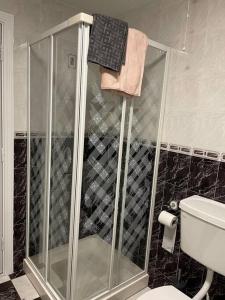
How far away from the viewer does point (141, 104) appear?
1689 millimetres

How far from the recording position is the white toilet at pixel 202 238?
50.4 inches

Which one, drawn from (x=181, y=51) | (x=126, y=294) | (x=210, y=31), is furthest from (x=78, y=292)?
(x=210, y=31)

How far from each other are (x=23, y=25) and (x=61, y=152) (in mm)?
1036

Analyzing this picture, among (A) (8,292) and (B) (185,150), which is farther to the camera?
(A) (8,292)

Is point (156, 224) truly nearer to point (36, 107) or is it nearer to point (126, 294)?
point (126, 294)

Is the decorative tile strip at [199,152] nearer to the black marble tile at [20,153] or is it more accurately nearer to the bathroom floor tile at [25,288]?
the black marble tile at [20,153]

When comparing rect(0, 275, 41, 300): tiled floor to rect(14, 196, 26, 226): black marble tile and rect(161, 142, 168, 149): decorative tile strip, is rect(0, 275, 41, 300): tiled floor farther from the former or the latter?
rect(161, 142, 168, 149): decorative tile strip

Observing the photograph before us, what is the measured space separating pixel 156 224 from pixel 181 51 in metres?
1.35

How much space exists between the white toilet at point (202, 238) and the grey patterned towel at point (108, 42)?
37.8 inches

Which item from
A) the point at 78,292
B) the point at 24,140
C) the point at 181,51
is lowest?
the point at 78,292

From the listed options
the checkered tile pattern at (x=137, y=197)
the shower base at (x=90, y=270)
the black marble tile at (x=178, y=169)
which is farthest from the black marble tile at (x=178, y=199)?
the shower base at (x=90, y=270)

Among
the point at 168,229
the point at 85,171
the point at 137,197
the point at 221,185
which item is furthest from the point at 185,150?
the point at 85,171

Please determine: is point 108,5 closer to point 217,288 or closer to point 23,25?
point 23,25

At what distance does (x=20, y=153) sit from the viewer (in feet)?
6.14
